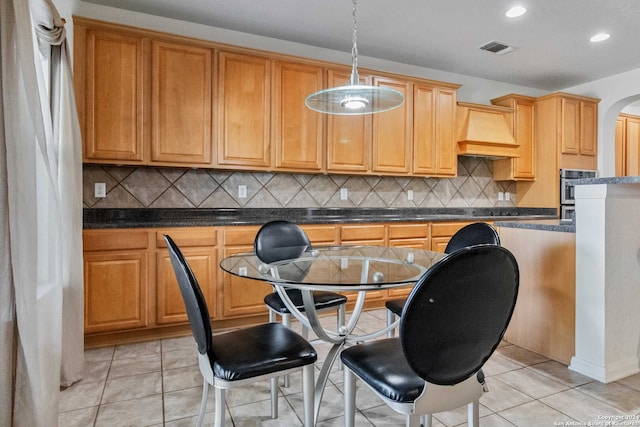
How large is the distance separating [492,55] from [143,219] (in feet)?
13.0

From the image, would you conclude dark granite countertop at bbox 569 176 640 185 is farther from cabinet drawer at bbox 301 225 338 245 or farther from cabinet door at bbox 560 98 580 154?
cabinet door at bbox 560 98 580 154

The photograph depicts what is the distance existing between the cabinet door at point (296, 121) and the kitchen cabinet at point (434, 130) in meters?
1.16

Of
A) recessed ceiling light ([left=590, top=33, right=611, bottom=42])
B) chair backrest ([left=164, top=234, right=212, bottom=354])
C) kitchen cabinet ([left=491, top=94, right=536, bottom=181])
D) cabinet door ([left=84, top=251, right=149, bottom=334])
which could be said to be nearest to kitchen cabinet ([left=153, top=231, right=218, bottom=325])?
cabinet door ([left=84, top=251, right=149, bottom=334])

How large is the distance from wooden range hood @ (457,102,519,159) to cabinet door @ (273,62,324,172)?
6.11 ft

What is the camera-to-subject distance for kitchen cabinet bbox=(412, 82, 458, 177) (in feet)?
13.2

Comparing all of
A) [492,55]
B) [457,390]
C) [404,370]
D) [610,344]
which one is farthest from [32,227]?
[492,55]

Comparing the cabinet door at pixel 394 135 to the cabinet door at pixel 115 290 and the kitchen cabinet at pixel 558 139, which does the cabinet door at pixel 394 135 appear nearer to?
the kitchen cabinet at pixel 558 139

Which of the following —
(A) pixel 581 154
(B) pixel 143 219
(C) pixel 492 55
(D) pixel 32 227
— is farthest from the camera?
(A) pixel 581 154


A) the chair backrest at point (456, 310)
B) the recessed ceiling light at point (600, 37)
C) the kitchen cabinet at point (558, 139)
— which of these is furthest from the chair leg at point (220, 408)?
the kitchen cabinet at point (558, 139)

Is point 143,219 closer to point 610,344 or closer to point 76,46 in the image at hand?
point 76,46

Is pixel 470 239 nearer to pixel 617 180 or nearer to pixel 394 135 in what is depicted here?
pixel 617 180

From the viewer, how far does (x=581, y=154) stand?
470cm

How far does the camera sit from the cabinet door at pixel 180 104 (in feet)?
9.78

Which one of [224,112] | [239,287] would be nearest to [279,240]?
[239,287]
